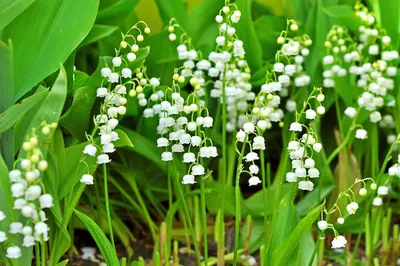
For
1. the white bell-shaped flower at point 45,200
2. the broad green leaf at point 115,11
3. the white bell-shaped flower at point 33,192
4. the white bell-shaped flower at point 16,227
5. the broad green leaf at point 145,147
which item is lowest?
the broad green leaf at point 145,147

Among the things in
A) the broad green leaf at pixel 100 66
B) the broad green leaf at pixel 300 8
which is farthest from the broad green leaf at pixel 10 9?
the broad green leaf at pixel 300 8

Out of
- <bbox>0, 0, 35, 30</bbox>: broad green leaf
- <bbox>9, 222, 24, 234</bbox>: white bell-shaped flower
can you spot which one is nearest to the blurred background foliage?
<bbox>0, 0, 35, 30</bbox>: broad green leaf

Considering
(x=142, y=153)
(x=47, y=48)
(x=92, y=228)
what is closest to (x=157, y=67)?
(x=142, y=153)

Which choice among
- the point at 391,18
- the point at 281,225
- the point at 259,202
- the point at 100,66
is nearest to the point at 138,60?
the point at 100,66

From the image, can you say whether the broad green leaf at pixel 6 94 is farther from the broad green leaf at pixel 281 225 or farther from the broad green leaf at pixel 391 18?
the broad green leaf at pixel 391 18

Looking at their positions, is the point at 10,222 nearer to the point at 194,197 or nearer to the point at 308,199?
the point at 194,197

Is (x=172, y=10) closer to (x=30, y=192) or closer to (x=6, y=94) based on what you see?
(x=6, y=94)
